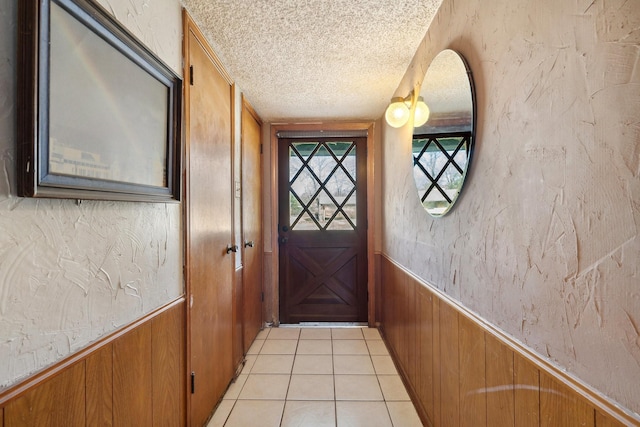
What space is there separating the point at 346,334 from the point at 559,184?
8.52 feet

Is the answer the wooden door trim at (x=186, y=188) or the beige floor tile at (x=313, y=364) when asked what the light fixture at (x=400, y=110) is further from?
the beige floor tile at (x=313, y=364)

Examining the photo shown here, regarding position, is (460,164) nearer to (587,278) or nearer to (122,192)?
Answer: (587,278)

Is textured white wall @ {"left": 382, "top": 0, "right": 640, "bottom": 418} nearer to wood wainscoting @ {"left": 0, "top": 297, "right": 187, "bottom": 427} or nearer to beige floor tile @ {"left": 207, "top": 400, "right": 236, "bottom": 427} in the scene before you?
wood wainscoting @ {"left": 0, "top": 297, "right": 187, "bottom": 427}

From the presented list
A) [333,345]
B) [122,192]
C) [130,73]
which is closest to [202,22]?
[130,73]

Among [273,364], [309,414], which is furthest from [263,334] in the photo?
[309,414]

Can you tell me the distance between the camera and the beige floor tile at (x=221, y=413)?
1709 millimetres

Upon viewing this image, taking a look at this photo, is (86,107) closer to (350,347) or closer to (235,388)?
(235,388)

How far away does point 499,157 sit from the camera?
98 cm

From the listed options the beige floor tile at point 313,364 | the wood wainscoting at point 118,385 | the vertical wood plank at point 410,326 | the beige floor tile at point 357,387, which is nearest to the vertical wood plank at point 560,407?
the vertical wood plank at point 410,326

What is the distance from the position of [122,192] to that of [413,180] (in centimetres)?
157

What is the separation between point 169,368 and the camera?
1302mm

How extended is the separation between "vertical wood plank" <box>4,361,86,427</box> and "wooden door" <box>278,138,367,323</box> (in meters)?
2.48

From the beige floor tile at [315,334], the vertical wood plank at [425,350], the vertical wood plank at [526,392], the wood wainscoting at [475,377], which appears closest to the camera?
the wood wainscoting at [475,377]

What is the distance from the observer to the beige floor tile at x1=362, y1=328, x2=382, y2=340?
2896mm
